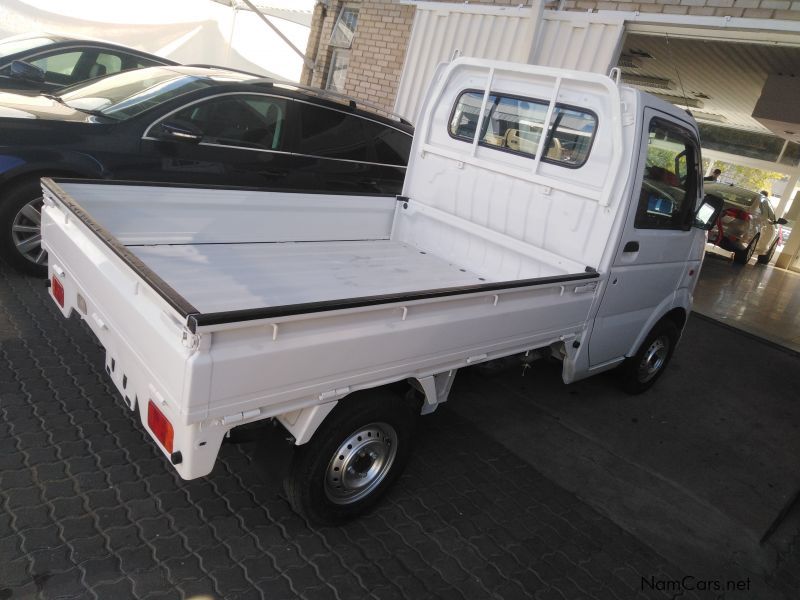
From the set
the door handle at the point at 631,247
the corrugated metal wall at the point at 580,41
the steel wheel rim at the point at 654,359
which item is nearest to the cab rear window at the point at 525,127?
the door handle at the point at 631,247

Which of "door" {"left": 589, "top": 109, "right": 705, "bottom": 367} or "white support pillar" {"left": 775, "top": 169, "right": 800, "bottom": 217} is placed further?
"white support pillar" {"left": 775, "top": 169, "right": 800, "bottom": 217}

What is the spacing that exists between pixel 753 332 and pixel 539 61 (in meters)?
4.59

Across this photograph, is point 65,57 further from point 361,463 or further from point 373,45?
point 361,463

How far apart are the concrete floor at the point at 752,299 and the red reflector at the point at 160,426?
26.1ft

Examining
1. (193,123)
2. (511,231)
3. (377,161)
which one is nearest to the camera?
(511,231)

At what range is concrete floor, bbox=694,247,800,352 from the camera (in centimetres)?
841

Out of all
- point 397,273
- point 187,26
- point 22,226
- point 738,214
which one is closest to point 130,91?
point 22,226

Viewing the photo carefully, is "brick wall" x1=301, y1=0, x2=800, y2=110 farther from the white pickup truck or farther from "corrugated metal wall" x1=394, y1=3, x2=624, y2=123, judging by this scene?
the white pickup truck

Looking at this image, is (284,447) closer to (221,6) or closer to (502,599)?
(502,599)

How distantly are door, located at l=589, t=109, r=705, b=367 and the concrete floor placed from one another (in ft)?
14.3

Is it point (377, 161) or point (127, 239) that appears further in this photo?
point (377, 161)

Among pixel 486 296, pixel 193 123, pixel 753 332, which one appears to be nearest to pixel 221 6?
pixel 193 123

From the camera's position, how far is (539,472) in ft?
12.9

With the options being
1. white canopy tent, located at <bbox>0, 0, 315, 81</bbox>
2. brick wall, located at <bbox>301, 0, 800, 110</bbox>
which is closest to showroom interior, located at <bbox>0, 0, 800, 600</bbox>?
brick wall, located at <bbox>301, 0, 800, 110</bbox>
